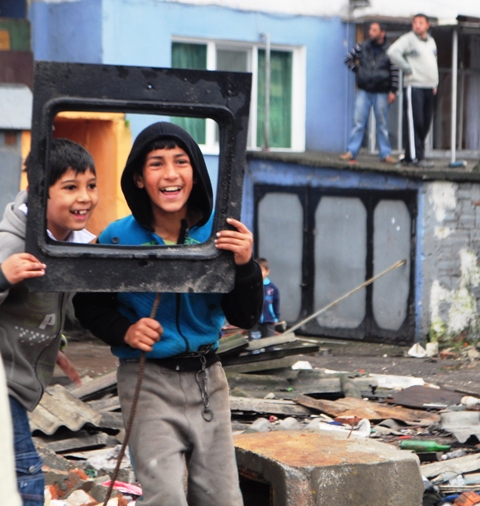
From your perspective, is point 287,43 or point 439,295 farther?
point 287,43

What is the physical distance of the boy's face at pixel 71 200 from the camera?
3736 millimetres

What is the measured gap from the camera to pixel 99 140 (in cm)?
1373

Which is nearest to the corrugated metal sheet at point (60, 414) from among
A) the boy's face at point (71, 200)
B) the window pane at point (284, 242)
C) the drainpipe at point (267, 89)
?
the boy's face at point (71, 200)

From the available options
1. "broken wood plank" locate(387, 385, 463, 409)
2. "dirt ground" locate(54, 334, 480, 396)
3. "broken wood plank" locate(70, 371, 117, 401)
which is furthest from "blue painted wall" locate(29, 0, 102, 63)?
"broken wood plank" locate(387, 385, 463, 409)

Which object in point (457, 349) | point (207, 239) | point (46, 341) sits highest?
point (207, 239)

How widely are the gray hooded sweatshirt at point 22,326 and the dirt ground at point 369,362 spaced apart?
6131 millimetres

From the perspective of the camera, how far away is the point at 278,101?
15578 mm

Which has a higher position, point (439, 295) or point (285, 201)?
point (285, 201)

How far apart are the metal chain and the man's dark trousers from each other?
35.3ft

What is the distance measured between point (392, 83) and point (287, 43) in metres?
1.77

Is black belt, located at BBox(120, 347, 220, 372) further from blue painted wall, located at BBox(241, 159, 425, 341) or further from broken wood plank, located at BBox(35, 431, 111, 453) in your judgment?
blue painted wall, located at BBox(241, 159, 425, 341)

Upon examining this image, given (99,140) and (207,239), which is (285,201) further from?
(207,239)

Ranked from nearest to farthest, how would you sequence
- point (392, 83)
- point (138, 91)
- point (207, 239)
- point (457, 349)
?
point (138, 91) → point (207, 239) → point (457, 349) → point (392, 83)

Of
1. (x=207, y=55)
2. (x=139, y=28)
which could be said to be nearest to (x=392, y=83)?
(x=207, y=55)
